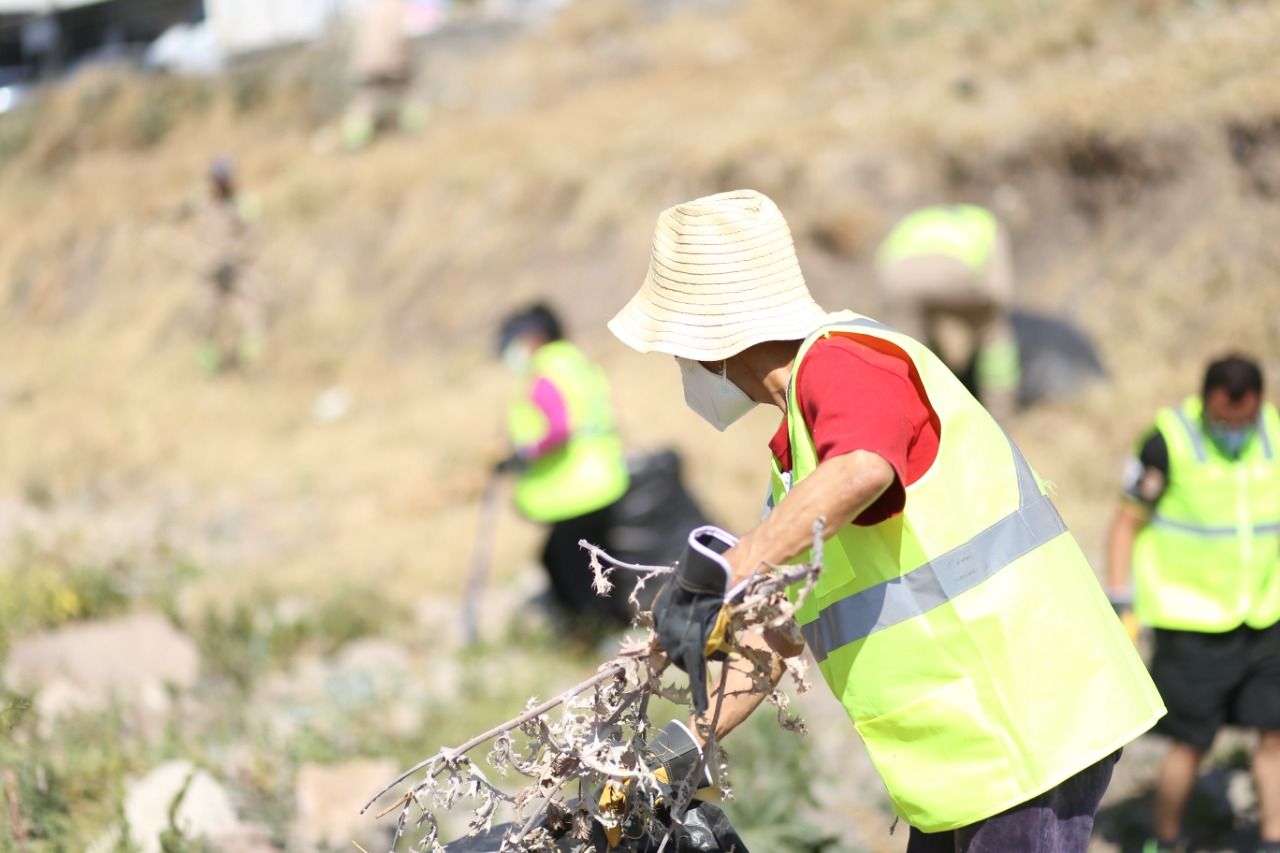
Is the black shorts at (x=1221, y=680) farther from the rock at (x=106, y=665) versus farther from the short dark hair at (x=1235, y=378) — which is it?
the rock at (x=106, y=665)

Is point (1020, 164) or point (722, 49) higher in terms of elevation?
point (1020, 164)

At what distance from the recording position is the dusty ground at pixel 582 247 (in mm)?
7836

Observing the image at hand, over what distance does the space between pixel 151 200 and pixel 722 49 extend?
806 centimetres

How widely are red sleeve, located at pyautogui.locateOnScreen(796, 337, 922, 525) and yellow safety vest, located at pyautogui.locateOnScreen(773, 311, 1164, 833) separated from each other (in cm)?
3

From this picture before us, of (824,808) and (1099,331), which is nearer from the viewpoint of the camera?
(824,808)

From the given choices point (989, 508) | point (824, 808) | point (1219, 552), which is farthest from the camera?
point (824, 808)

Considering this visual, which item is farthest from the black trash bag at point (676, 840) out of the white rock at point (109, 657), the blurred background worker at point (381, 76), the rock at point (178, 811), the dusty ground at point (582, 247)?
the blurred background worker at point (381, 76)

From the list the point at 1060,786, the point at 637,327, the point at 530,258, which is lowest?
the point at 530,258

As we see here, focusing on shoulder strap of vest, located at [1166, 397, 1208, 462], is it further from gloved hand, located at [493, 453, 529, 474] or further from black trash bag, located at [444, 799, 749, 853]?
gloved hand, located at [493, 453, 529, 474]

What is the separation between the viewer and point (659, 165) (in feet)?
39.8

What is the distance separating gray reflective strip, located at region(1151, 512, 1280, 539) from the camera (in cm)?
348

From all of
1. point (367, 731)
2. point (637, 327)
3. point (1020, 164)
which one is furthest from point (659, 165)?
point (637, 327)

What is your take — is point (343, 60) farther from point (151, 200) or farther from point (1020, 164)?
point (1020, 164)

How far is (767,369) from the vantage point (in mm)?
2066
